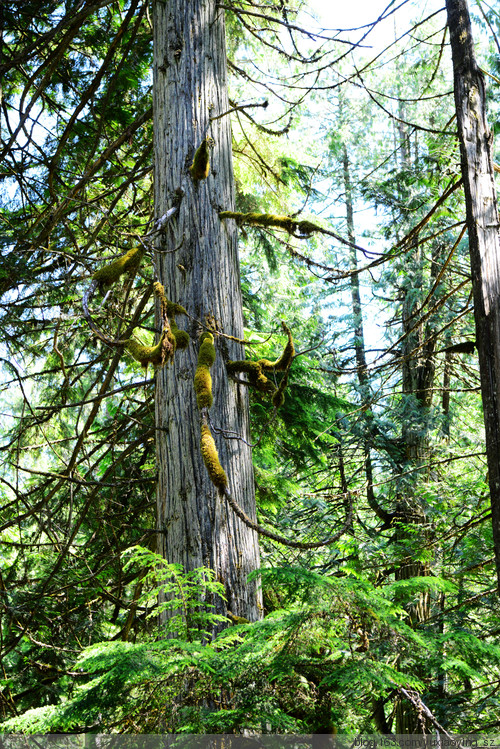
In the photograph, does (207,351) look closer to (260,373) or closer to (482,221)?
(260,373)

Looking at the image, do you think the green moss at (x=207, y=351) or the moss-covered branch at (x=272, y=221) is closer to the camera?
the green moss at (x=207, y=351)

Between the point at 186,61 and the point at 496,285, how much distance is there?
2596 mm

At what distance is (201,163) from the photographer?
3.76 metres

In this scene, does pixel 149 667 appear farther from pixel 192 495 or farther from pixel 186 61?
pixel 186 61

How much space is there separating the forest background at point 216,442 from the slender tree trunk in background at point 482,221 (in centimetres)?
15

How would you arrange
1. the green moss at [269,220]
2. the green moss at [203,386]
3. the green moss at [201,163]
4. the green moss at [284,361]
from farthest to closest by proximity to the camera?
the green moss at [269,220]
the green moss at [201,163]
the green moss at [284,361]
the green moss at [203,386]

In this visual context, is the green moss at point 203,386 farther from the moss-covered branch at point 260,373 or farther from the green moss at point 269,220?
the green moss at point 269,220

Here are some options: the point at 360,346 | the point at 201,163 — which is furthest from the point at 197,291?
the point at 360,346

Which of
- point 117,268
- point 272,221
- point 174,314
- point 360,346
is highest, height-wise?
point 360,346

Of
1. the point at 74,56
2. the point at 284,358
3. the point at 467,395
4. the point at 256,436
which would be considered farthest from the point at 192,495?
the point at 467,395

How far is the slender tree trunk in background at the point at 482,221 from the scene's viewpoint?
9.15ft

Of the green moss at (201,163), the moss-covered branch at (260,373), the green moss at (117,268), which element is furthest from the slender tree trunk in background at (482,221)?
the green moss at (117,268)

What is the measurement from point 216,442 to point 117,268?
1.15m

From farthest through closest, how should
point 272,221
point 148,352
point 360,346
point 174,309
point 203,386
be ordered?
point 360,346 < point 272,221 < point 174,309 < point 203,386 < point 148,352
